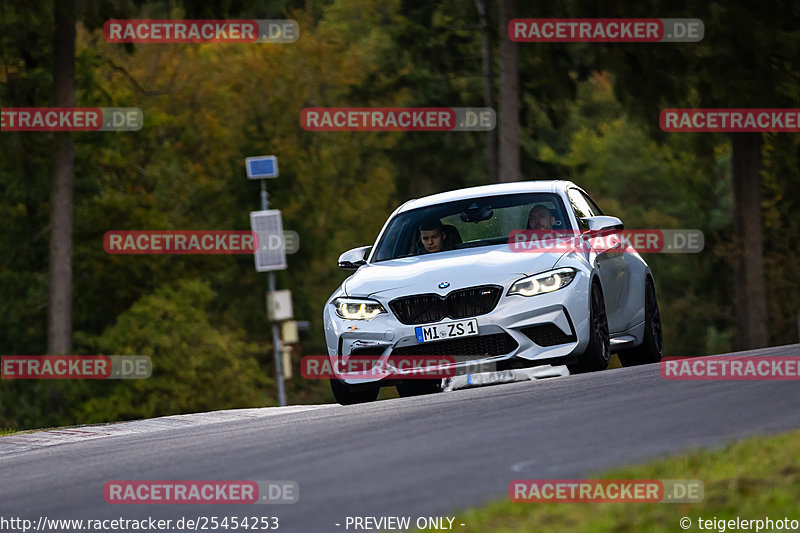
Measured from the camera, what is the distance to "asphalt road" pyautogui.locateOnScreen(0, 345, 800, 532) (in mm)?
7188

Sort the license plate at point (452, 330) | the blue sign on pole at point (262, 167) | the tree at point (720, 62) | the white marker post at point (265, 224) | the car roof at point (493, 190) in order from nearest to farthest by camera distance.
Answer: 1. the license plate at point (452, 330)
2. the car roof at point (493, 190)
3. the tree at point (720, 62)
4. the blue sign on pole at point (262, 167)
5. the white marker post at point (265, 224)

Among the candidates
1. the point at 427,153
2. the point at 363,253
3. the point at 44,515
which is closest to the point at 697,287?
the point at 427,153

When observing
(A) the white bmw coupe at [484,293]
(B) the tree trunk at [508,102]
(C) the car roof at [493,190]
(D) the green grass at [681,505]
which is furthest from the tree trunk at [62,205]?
(D) the green grass at [681,505]

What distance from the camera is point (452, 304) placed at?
479 inches

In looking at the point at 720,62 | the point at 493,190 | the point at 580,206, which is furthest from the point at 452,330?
the point at 720,62

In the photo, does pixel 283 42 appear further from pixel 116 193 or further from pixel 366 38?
pixel 116 193

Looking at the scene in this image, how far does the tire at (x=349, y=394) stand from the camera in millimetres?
12930

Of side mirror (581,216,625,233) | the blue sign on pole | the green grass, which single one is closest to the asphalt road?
the green grass

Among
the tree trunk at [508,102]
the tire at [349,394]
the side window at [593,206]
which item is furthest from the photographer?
the tree trunk at [508,102]

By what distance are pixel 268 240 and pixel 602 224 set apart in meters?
35.5

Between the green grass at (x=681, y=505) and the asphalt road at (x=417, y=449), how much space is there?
226mm

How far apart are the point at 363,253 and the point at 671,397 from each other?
14.8ft

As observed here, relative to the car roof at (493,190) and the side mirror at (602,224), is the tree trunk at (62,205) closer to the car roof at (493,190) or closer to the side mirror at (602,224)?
the car roof at (493,190)

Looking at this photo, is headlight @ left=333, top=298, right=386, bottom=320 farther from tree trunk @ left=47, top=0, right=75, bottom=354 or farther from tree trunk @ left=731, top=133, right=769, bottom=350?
tree trunk @ left=47, top=0, right=75, bottom=354
